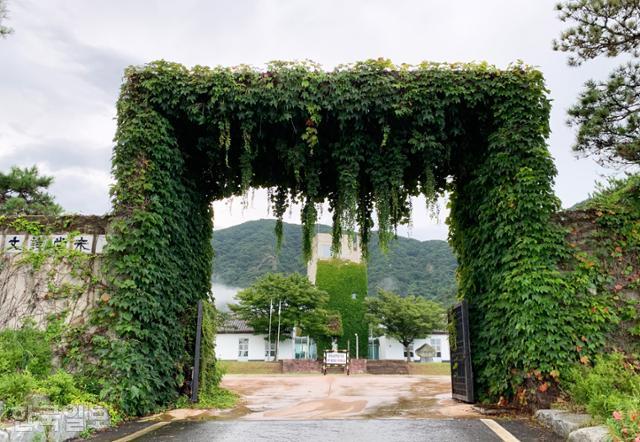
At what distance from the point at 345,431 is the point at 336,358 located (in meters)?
18.4

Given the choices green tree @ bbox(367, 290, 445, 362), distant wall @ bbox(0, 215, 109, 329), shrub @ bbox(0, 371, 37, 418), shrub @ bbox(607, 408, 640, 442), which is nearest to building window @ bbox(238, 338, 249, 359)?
green tree @ bbox(367, 290, 445, 362)

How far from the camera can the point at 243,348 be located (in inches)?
1597

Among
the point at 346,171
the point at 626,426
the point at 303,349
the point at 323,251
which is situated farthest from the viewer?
the point at 303,349

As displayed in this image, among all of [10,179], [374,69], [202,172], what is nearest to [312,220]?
[202,172]

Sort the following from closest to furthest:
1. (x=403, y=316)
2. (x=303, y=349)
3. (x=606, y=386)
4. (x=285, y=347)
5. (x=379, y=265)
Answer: (x=606, y=386) < (x=403, y=316) < (x=303, y=349) < (x=285, y=347) < (x=379, y=265)

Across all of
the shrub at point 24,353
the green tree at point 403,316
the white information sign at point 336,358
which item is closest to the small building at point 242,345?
the green tree at point 403,316

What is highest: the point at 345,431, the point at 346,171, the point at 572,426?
the point at 346,171

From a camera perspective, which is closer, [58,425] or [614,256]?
[58,425]

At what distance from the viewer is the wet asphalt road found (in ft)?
15.9

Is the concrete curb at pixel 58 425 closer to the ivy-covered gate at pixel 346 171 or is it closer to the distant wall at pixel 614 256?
the ivy-covered gate at pixel 346 171

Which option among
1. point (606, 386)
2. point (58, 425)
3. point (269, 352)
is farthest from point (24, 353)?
point (269, 352)

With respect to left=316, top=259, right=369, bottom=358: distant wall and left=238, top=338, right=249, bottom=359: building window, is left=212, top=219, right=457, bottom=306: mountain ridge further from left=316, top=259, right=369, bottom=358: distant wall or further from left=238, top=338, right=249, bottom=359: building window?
left=316, top=259, right=369, bottom=358: distant wall

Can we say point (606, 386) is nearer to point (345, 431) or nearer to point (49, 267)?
point (345, 431)

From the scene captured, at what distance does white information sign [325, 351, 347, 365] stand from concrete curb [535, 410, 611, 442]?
57.4 feet
